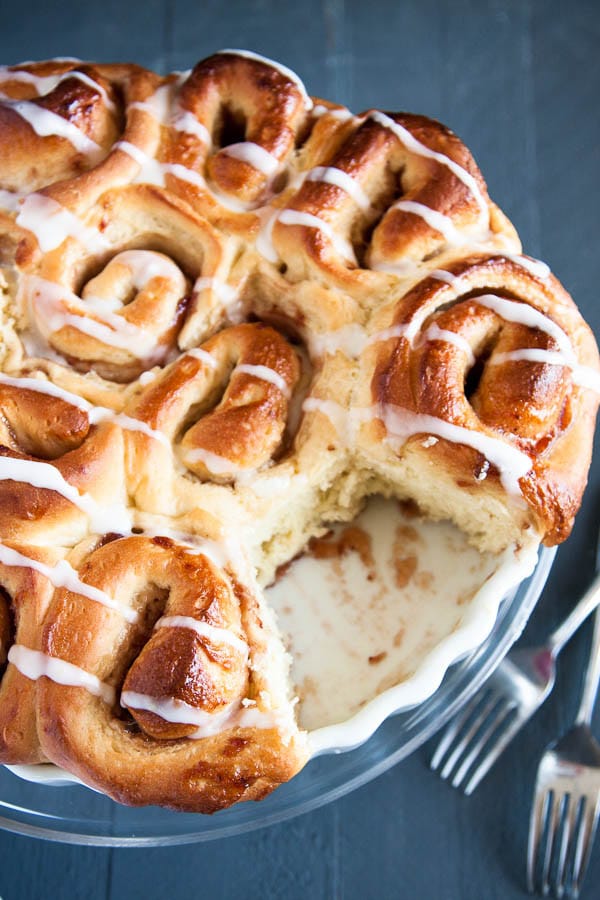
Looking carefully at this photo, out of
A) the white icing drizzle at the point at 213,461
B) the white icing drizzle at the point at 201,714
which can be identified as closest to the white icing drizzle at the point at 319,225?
the white icing drizzle at the point at 213,461

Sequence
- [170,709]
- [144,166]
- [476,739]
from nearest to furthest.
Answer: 1. [170,709]
2. [144,166]
3. [476,739]

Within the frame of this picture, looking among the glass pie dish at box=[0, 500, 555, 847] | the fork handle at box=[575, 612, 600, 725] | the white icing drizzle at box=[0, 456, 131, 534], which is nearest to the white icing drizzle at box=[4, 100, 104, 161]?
the white icing drizzle at box=[0, 456, 131, 534]

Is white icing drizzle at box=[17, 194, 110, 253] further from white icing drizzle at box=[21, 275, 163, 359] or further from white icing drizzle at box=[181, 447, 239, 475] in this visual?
white icing drizzle at box=[181, 447, 239, 475]

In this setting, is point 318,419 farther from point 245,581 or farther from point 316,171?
point 316,171

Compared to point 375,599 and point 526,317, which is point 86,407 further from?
point 526,317

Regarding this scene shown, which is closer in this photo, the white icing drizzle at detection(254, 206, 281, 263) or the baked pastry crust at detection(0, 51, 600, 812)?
the baked pastry crust at detection(0, 51, 600, 812)

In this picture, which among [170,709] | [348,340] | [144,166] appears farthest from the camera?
[144,166]

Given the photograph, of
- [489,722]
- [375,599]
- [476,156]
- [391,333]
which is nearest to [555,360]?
[391,333]

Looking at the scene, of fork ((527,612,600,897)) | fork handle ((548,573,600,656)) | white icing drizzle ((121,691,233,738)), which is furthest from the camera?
fork handle ((548,573,600,656))
